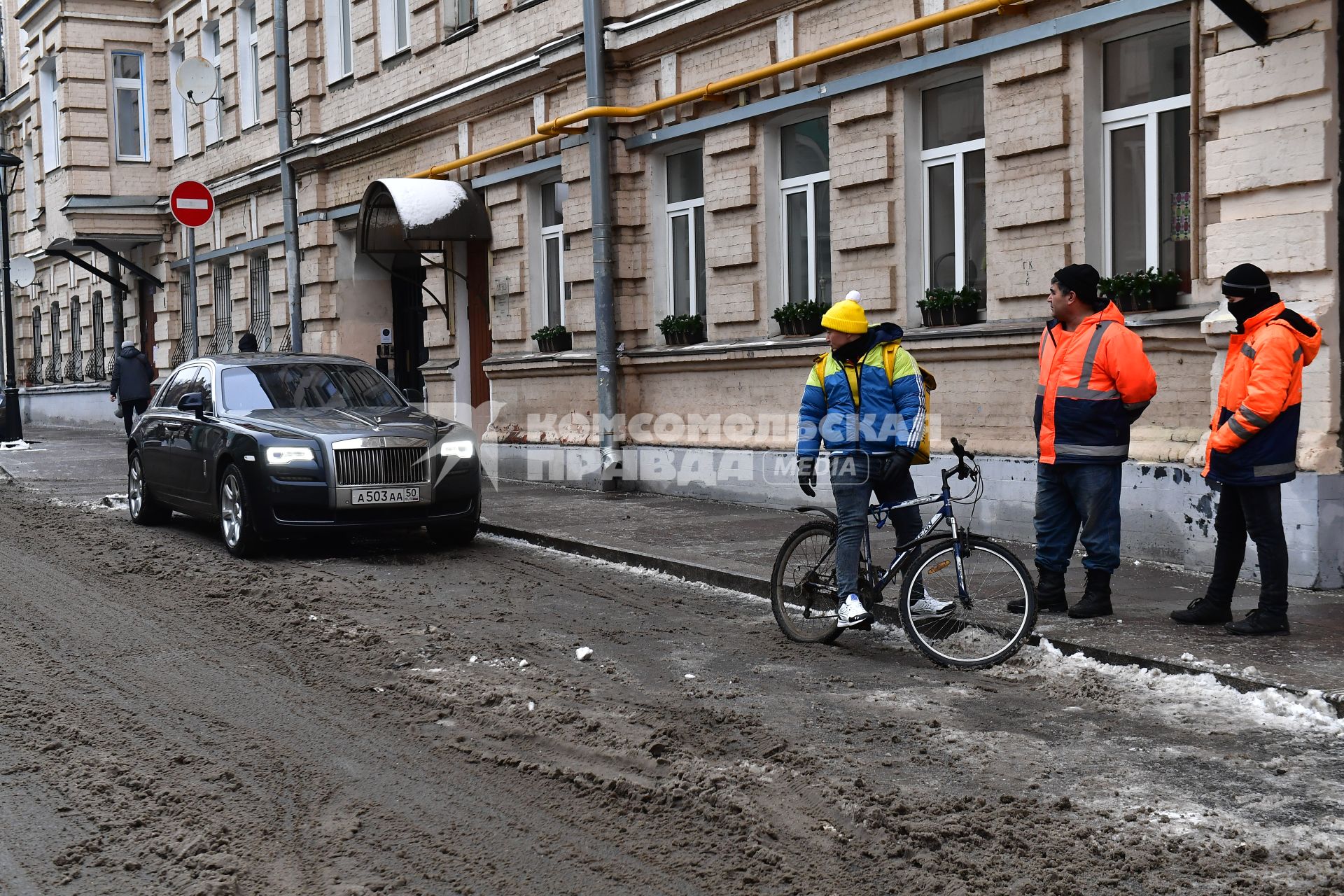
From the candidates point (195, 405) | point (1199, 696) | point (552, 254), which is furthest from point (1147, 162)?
point (552, 254)

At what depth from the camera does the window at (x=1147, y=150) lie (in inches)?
420

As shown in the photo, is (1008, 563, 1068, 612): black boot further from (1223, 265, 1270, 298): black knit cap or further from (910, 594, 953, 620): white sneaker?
(1223, 265, 1270, 298): black knit cap

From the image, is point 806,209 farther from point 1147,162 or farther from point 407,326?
point 407,326

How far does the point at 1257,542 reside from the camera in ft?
25.4

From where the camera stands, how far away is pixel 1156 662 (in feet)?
23.1

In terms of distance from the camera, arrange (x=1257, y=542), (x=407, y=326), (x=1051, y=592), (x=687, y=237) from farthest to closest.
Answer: (x=407, y=326) < (x=687, y=237) < (x=1051, y=592) < (x=1257, y=542)

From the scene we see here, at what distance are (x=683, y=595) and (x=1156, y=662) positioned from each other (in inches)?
137

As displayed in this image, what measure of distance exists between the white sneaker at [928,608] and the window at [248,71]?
21.0 metres

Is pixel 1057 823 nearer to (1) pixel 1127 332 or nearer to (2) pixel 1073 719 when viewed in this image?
(2) pixel 1073 719

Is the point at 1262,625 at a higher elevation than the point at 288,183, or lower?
lower

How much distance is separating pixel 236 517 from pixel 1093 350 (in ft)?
22.2

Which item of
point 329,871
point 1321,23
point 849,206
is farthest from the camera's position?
point 849,206

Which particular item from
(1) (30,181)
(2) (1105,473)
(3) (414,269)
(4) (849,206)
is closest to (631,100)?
(4) (849,206)

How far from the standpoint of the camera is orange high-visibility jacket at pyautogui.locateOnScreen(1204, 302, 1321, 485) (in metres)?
7.48
